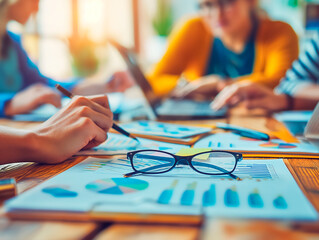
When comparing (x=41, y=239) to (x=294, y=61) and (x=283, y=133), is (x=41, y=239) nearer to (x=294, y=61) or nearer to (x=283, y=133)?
(x=283, y=133)

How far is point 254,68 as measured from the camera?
169 centimetres

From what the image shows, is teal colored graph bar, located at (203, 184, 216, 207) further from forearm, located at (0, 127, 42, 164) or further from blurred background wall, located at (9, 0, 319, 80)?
blurred background wall, located at (9, 0, 319, 80)

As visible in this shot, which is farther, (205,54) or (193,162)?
(205,54)

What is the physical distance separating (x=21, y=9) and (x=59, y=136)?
931 millimetres

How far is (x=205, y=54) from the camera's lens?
1.83 m

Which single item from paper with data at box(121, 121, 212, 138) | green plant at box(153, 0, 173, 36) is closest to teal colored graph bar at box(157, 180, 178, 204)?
paper with data at box(121, 121, 212, 138)

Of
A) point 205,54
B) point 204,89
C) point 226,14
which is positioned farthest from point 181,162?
point 205,54

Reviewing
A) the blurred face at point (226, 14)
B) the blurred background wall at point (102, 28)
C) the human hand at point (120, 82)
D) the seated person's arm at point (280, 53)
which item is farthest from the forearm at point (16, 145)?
the blurred background wall at point (102, 28)

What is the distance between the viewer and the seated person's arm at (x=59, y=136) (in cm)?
47

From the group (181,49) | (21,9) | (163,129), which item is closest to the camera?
(163,129)

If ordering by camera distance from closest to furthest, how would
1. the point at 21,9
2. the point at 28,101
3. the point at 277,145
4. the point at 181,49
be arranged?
the point at 277,145
the point at 28,101
the point at 21,9
the point at 181,49

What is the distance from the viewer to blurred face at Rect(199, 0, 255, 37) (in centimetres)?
159

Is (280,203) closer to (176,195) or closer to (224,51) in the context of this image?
(176,195)

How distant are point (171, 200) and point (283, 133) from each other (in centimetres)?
50
